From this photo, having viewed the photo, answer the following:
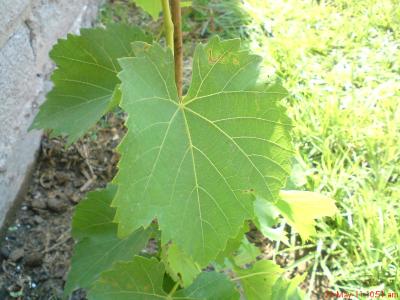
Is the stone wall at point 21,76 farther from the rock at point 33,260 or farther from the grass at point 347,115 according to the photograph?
the grass at point 347,115

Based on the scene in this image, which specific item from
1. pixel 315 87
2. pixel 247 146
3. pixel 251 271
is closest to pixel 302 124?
pixel 315 87

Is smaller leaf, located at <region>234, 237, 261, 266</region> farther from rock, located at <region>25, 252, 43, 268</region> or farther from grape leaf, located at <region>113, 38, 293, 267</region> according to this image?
rock, located at <region>25, 252, 43, 268</region>

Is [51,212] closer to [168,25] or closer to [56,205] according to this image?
[56,205]

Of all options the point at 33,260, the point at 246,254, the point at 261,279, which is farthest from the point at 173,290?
the point at 33,260

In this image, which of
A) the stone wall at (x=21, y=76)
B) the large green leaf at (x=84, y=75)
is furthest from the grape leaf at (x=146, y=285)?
the stone wall at (x=21, y=76)
